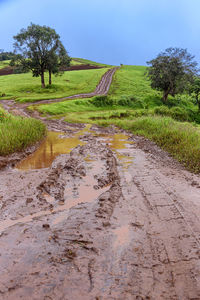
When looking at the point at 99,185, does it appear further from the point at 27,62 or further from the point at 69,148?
the point at 27,62

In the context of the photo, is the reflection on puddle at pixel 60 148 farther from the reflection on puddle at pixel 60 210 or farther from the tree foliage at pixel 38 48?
the tree foliage at pixel 38 48

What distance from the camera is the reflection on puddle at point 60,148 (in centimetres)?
798

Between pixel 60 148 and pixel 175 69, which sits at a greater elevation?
pixel 175 69

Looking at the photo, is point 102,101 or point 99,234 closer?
point 99,234

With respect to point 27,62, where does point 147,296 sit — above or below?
below

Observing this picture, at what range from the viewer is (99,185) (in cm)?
592

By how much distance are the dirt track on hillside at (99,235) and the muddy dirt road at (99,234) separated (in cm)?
1

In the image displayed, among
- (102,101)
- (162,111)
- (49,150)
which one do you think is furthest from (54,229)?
(102,101)

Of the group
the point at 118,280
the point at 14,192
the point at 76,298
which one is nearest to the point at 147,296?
the point at 118,280

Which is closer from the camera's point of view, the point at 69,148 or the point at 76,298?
the point at 76,298

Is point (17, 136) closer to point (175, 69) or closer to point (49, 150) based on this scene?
point (49, 150)

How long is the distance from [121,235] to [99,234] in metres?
0.39

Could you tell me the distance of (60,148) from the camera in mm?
10305

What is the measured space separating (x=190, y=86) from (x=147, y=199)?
113 ft
